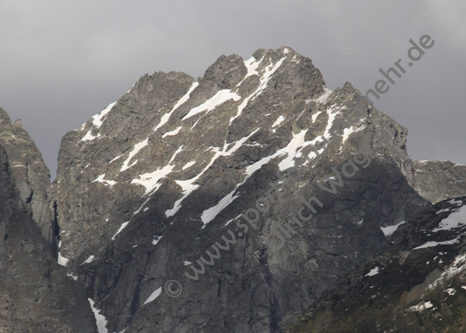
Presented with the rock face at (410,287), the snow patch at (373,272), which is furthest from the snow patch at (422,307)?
the snow patch at (373,272)

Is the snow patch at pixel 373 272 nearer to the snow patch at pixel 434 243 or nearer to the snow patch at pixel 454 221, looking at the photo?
the snow patch at pixel 434 243

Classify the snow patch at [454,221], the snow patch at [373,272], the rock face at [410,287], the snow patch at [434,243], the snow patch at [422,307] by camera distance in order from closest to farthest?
1. the rock face at [410,287]
2. the snow patch at [422,307]
3. the snow patch at [434,243]
4. the snow patch at [454,221]
5. the snow patch at [373,272]

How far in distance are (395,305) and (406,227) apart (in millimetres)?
28590

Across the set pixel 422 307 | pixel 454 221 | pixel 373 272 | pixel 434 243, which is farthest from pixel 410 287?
pixel 454 221

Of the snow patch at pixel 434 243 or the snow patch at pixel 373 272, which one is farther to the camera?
the snow patch at pixel 373 272

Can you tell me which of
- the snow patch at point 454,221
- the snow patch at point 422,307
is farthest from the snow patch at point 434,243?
the snow patch at point 422,307

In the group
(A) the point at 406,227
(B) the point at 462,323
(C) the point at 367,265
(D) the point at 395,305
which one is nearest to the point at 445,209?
(A) the point at 406,227

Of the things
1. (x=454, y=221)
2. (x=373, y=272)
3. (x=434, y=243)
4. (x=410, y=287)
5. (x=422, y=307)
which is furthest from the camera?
(x=373, y=272)

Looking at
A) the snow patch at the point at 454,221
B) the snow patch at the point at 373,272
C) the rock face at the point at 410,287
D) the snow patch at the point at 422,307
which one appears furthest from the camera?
the snow patch at the point at 373,272

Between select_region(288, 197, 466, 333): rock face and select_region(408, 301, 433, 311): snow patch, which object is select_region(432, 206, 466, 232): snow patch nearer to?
select_region(288, 197, 466, 333): rock face

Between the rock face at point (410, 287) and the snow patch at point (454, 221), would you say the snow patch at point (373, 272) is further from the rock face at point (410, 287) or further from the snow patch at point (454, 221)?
the snow patch at point (454, 221)

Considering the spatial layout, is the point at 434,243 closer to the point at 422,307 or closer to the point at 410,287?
the point at 410,287

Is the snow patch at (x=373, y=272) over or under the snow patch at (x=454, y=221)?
over

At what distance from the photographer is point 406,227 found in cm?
16662
